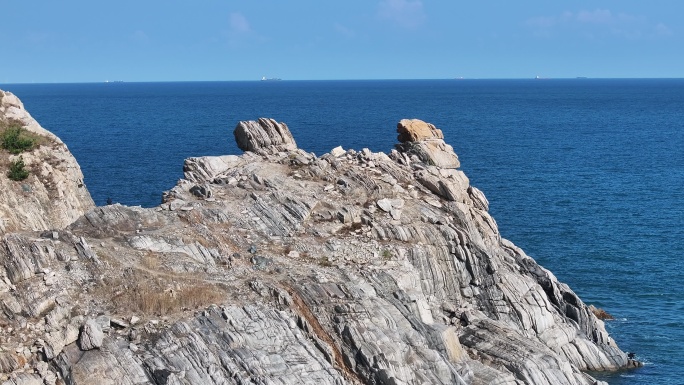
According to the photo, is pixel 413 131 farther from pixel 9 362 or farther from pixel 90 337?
pixel 9 362

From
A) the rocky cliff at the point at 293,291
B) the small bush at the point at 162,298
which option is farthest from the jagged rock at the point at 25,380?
the small bush at the point at 162,298

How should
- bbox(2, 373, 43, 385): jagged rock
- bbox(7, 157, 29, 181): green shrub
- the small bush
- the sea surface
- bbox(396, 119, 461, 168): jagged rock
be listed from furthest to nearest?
bbox(396, 119, 461, 168): jagged rock, the sea surface, bbox(7, 157, 29, 181): green shrub, the small bush, bbox(2, 373, 43, 385): jagged rock

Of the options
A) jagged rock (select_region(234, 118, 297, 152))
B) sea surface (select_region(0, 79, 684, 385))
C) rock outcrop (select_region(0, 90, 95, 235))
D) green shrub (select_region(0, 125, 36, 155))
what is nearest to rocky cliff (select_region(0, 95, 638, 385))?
jagged rock (select_region(234, 118, 297, 152))

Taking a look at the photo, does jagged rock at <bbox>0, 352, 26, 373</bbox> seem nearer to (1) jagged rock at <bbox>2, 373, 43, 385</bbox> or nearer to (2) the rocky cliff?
(2) the rocky cliff

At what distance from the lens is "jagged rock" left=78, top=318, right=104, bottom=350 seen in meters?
33.7

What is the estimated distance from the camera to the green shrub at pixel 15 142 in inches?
2544

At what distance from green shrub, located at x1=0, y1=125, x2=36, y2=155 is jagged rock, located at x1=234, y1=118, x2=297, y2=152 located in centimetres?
1829

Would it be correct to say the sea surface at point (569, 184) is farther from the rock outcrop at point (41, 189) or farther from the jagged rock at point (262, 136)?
the jagged rock at point (262, 136)

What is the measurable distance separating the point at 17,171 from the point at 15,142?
462 cm

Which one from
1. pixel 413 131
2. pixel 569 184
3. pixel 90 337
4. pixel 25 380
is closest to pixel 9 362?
pixel 25 380

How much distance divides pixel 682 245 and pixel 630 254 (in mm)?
7099

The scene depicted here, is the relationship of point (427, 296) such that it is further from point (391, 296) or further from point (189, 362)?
point (189, 362)

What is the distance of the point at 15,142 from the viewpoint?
65.1m

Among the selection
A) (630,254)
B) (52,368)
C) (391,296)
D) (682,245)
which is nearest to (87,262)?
(52,368)
